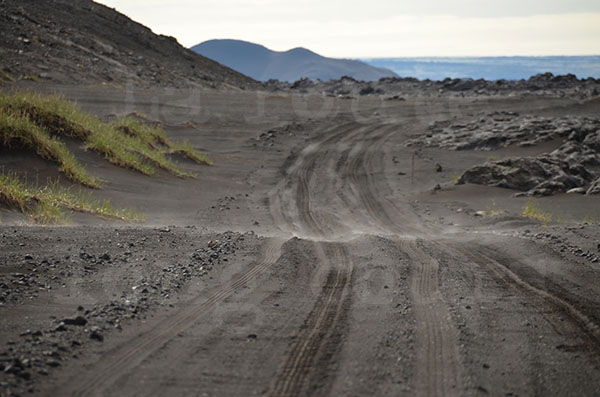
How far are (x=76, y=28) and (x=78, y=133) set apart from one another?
40792mm

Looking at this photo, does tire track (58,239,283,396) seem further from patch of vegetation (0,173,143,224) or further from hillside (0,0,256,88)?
hillside (0,0,256,88)

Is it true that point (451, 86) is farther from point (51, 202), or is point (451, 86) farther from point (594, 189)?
point (51, 202)

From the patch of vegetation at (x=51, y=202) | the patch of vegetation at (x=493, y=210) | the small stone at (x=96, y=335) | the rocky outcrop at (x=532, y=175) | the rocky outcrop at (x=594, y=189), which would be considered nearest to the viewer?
the small stone at (x=96, y=335)

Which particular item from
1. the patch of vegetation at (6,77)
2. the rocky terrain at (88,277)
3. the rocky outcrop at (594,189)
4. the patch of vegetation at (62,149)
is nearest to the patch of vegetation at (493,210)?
the rocky outcrop at (594,189)

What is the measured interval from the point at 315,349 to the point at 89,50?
4352 cm

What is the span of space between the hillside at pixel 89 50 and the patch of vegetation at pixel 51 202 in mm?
20716

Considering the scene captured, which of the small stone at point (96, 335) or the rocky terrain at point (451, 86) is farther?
the rocky terrain at point (451, 86)

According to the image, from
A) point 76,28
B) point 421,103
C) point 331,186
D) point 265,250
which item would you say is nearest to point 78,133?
point 331,186

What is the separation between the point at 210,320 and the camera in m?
4.19

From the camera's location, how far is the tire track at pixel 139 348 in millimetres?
3049

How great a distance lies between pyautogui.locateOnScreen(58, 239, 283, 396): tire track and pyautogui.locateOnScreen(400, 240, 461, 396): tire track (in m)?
1.85

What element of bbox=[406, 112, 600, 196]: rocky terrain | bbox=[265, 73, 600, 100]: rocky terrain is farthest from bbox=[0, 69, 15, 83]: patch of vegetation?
bbox=[265, 73, 600, 100]: rocky terrain

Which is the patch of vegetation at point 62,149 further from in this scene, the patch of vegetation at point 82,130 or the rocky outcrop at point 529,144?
the rocky outcrop at point 529,144

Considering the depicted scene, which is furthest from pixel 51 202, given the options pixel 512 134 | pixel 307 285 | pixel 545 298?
pixel 512 134
